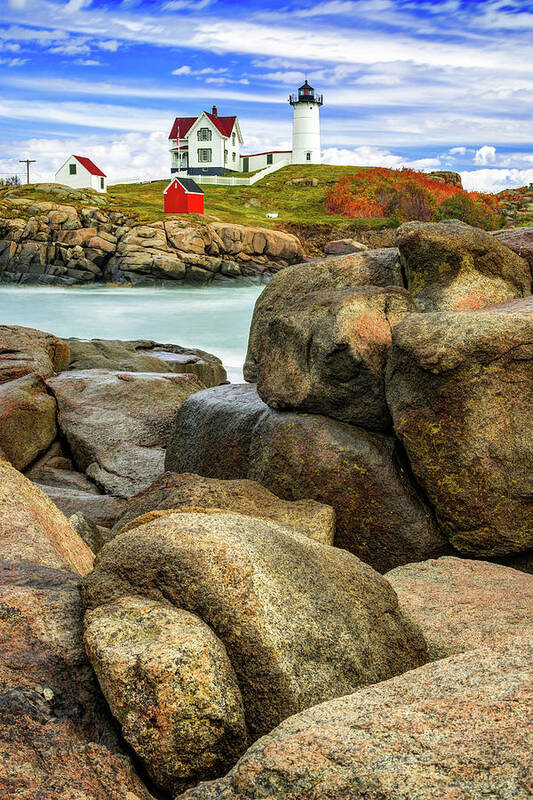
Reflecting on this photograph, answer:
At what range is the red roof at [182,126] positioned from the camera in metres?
88.2

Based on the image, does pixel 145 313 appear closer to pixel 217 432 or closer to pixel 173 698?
pixel 217 432

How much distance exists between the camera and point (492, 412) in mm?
5969

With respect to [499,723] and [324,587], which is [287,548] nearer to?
[324,587]

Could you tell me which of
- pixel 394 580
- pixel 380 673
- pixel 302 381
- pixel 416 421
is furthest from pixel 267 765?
pixel 302 381

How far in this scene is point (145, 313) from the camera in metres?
39.2

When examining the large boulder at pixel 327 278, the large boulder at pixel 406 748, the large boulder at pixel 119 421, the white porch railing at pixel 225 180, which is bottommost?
the large boulder at pixel 119 421

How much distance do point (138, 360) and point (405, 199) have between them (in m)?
55.0

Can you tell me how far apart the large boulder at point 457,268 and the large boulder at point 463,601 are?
2600 mm

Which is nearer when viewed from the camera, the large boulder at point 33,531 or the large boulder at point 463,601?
the large boulder at point 33,531

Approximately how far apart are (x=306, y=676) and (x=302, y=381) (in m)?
3.84

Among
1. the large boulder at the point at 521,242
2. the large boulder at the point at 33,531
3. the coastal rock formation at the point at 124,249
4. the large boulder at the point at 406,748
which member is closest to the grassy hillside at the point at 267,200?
the coastal rock formation at the point at 124,249

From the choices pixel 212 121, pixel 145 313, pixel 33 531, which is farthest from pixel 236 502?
pixel 212 121

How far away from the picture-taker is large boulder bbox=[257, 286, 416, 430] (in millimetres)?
6656

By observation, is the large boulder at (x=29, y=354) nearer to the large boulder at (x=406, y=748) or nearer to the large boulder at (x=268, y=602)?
the large boulder at (x=268, y=602)
